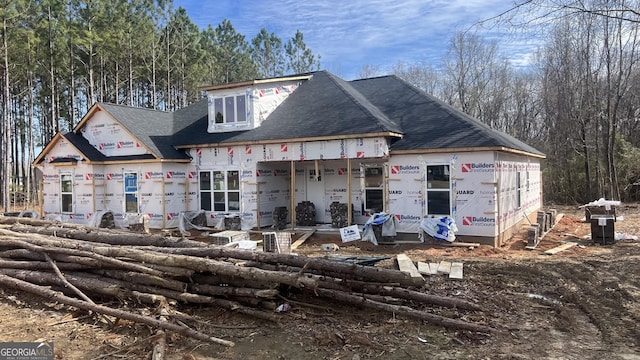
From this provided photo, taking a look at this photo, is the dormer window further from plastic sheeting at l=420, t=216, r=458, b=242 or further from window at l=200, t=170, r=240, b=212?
plastic sheeting at l=420, t=216, r=458, b=242

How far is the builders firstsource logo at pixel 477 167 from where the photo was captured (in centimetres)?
1234

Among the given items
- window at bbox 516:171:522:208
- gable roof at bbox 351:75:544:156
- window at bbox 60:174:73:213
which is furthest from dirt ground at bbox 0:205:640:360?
window at bbox 60:174:73:213

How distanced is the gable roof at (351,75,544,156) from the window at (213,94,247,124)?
16.9 feet

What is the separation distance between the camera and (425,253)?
454 inches

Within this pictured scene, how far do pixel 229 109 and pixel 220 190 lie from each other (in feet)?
10.6

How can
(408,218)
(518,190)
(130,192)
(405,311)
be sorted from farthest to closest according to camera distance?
(130,192) < (518,190) < (408,218) < (405,311)

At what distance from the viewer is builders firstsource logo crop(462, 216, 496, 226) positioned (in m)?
12.4

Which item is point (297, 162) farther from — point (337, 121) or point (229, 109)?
point (229, 109)

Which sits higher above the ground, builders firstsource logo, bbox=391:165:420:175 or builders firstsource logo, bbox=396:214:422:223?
builders firstsource logo, bbox=391:165:420:175

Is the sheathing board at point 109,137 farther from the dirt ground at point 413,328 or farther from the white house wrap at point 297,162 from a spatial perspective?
the dirt ground at point 413,328

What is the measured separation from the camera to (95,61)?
111ft

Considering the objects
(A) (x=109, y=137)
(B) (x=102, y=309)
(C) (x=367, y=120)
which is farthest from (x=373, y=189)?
(A) (x=109, y=137)

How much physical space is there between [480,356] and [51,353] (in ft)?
16.3

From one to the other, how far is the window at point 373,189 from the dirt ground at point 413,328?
269 inches
